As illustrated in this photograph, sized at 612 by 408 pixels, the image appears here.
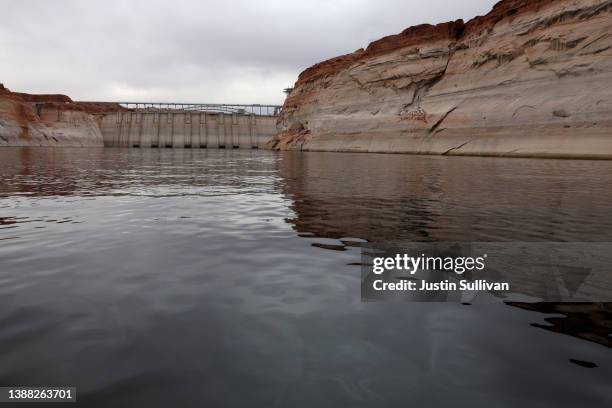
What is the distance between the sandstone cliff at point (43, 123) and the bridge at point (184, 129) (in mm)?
3909

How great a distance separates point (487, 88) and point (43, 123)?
69.2m

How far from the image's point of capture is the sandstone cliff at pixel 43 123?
60.0m

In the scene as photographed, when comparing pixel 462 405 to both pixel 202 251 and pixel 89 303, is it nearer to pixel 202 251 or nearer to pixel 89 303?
pixel 89 303

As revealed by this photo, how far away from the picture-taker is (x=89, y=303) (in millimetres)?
3559

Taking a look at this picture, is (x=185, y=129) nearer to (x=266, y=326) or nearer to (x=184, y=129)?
(x=184, y=129)

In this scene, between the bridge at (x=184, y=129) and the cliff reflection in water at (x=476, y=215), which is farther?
the bridge at (x=184, y=129)

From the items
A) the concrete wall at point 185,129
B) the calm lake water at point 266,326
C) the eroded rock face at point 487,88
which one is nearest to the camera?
→ the calm lake water at point 266,326

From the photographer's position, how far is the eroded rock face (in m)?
25.3

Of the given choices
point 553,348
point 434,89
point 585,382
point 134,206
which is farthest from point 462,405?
point 434,89

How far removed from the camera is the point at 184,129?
82.4m

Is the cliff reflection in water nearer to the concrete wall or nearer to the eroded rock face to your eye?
the eroded rock face

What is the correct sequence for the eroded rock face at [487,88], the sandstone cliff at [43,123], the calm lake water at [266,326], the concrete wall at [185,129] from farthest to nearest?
the concrete wall at [185,129], the sandstone cliff at [43,123], the eroded rock face at [487,88], the calm lake water at [266,326]

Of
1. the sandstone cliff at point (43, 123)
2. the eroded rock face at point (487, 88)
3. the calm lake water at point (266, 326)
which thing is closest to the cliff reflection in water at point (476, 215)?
the calm lake water at point (266, 326)

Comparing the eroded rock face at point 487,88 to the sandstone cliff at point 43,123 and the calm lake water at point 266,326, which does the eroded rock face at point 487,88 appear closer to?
the calm lake water at point 266,326
